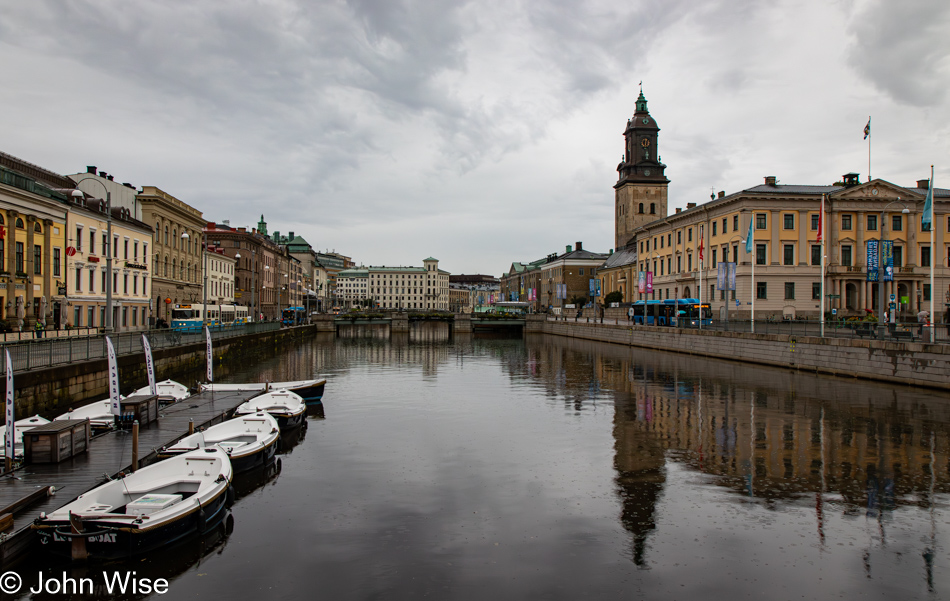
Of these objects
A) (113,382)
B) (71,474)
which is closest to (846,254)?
(113,382)

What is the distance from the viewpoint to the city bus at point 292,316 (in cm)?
10128

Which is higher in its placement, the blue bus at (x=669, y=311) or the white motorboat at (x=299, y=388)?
the blue bus at (x=669, y=311)

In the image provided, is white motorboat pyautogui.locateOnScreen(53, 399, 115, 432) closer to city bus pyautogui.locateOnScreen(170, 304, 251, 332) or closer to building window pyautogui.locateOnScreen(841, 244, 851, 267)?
city bus pyautogui.locateOnScreen(170, 304, 251, 332)

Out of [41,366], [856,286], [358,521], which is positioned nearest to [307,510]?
[358,521]

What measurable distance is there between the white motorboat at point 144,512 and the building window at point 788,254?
70.4 metres

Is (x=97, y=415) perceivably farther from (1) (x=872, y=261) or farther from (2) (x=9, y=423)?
(1) (x=872, y=261)

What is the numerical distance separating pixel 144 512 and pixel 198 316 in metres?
55.4

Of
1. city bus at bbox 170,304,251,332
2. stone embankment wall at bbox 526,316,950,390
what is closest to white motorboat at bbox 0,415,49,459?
city bus at bbox 170,304,251,332

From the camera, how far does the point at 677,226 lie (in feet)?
292

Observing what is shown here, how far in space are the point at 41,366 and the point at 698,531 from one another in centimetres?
2550

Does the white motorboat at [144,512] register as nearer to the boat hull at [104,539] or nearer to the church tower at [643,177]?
the boat hull at [104,539]

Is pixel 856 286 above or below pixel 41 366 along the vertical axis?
above

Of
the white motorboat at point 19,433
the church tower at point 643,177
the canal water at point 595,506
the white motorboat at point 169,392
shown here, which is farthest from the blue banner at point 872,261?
the church tower at point 643,177

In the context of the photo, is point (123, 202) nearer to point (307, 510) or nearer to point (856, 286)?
point (307, 510)
